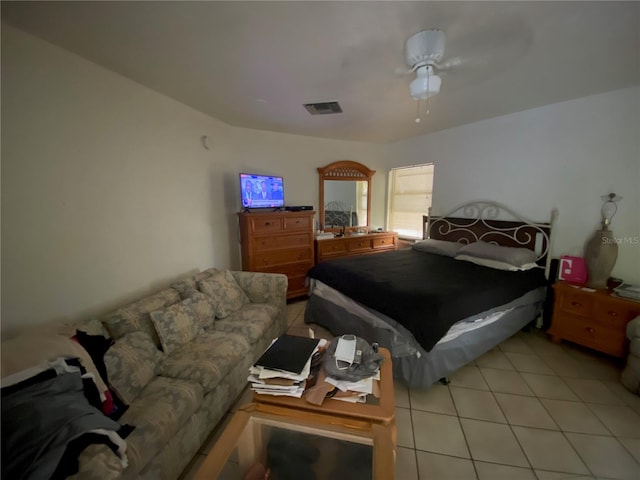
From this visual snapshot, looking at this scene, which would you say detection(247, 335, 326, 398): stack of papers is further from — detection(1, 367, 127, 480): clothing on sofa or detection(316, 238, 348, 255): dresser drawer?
detection(316, 238, 348, 255): dresser drawer

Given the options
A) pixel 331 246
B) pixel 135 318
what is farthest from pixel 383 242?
pixel 135 318

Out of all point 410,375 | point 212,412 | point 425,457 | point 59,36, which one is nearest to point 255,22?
point 59,36

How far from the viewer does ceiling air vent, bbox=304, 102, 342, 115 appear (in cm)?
254

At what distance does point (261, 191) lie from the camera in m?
3.33

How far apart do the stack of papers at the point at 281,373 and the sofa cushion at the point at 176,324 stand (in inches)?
34.2

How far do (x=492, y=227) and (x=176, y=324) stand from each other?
11.7 ft

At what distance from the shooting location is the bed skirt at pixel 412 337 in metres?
1.85

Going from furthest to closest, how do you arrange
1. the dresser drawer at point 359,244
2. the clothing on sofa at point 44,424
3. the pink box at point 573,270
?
the dresser drawer at point 359,244, the pink box at point 573,270, the clothing on sofa at point 44,424

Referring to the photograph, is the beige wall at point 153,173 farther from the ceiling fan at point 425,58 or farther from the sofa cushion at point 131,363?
the ceiling fan at point 425,58

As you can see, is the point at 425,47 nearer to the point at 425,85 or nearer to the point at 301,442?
the point at 425,85

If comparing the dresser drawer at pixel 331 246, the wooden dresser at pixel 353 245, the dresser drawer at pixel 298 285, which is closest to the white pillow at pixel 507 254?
the wooden dresser at pixel 353 245

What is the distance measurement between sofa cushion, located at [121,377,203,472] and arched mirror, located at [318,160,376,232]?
10.1 feet

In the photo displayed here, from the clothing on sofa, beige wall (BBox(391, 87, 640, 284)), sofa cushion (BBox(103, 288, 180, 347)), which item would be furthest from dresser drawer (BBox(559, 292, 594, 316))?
sofa cushion (BBox(103, 288, 180, 347))

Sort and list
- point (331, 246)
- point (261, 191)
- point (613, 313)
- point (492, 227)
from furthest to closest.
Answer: point (331, 246) → point (261, 191) → point (492, 227) → point (613, 313)
